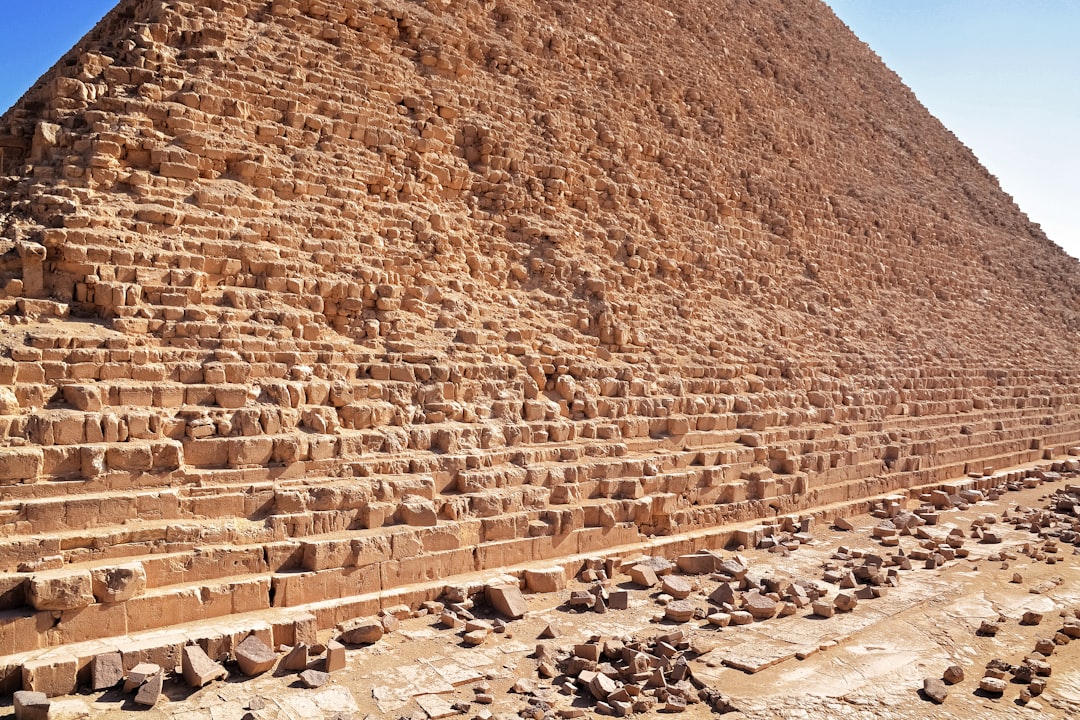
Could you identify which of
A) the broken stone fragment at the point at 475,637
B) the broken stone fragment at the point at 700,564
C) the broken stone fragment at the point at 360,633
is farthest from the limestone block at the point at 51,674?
the broken stone fragment at the point at 700,564

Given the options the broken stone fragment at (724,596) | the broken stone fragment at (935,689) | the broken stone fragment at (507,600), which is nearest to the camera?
the broken stone fragment at (935,689)

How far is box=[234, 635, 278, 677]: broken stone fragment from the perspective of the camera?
4.62m

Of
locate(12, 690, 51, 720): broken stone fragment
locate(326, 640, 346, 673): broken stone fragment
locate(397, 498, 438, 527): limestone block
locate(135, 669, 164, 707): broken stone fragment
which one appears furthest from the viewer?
locate(397, 498, 438, 527): limestone block

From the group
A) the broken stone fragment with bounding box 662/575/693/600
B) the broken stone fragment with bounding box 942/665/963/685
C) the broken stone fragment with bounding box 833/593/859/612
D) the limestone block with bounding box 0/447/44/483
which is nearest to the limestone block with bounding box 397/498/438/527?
the broken stone fragment with bounding box 662/575/693/600

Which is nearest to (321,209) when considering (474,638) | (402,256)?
(402,256)

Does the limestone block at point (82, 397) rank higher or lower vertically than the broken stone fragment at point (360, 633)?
higher

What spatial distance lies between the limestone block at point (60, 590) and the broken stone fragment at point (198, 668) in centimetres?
67

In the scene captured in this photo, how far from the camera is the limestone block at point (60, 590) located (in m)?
4.45

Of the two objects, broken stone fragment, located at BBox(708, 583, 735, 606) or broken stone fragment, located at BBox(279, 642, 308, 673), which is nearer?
broken stone fragment, located at BBox(279, 642, 308, 673)

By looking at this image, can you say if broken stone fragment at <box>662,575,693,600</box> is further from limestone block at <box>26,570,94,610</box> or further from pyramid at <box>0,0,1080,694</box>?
limestone block at <box>26,570,94,610</box>

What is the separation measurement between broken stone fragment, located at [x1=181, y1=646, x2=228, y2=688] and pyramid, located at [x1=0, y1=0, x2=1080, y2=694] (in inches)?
6.6

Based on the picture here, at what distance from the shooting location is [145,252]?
6145mm

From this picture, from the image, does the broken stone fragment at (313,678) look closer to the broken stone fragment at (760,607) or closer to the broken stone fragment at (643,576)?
the broken stone fragment at (643,576)

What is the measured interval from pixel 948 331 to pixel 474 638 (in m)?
13.3
